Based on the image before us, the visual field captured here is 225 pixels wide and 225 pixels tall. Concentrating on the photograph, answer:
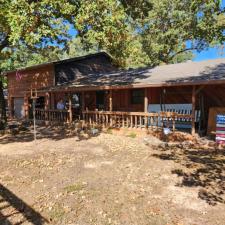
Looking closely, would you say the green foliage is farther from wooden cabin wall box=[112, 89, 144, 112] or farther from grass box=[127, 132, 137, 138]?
grass box=[127, 132, 137, 138]

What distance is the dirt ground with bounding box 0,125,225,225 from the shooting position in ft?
16.6

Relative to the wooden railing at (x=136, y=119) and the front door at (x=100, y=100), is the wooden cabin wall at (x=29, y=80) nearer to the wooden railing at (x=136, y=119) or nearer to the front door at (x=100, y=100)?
the front door at (x=100, y=100)

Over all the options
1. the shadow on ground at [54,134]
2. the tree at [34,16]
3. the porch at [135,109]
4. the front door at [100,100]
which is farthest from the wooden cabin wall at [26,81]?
the tree at [34,16]

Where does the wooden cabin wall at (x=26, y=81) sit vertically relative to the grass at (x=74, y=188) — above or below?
above

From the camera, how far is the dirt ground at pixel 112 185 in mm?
5047

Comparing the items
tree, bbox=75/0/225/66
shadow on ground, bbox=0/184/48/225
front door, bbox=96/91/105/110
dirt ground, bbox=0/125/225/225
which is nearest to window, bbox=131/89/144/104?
front door, bbox=96/91/105/110

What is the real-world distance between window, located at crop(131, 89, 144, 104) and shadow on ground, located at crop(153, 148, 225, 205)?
6.70m

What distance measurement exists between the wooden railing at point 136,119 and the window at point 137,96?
212cm

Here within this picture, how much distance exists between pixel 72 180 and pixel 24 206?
1733 millimetres

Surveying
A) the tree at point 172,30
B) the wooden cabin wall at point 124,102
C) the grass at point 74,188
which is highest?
the tree at point 172,30

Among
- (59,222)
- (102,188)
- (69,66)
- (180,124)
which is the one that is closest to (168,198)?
(102,188)

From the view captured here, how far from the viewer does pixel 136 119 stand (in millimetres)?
13367

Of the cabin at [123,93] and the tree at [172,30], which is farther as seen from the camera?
the tree at [172,30]

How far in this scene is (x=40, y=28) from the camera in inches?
414
